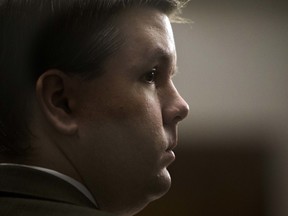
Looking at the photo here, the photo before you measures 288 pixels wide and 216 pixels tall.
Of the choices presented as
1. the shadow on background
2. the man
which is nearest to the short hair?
the man

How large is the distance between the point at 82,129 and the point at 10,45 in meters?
0.17

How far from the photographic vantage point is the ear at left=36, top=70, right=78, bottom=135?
1061 millimetres

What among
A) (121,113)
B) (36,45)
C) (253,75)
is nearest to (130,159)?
(121,113)

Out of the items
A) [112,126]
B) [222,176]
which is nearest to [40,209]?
[112,126]

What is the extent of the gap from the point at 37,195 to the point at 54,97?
0.15 meters

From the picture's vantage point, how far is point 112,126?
1071 millimetres

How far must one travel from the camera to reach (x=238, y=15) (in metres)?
2.09

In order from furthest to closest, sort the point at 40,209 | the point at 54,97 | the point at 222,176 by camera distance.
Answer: the point at 222,176, the point at 54,97, the point at 40,209

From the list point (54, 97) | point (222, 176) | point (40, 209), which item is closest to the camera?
point (40, 209)

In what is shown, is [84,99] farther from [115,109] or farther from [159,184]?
[159,184]

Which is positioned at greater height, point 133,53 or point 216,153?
point 133,53

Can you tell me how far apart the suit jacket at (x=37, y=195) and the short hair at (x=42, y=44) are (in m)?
0.06

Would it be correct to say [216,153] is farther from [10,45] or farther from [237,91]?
[10,45]

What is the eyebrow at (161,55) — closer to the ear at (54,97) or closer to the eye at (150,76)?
the eye at (150,76)
